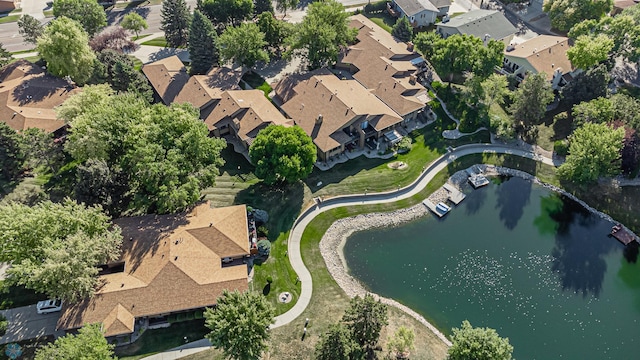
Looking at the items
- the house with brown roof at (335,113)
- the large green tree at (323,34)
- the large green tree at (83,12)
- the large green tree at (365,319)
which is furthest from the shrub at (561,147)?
the large green tree at (83,12)

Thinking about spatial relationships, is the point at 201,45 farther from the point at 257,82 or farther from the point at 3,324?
the point at 3,324

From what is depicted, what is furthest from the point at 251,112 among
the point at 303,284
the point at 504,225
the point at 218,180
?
the point at 504,225

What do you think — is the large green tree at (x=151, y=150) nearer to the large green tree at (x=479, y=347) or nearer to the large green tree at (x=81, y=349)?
the large green tree at (x=81, y=349)

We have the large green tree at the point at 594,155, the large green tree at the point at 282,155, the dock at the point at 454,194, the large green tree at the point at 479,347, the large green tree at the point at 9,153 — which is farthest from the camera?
the dock at the point at 454,194

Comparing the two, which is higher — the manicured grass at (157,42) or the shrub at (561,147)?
the manicured grass at (157,42)

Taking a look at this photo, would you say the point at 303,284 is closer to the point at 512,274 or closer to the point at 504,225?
the point at 512,274

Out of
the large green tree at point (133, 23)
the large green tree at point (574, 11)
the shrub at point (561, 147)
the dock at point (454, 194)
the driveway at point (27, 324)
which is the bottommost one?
the driveway at point (27, 324)
